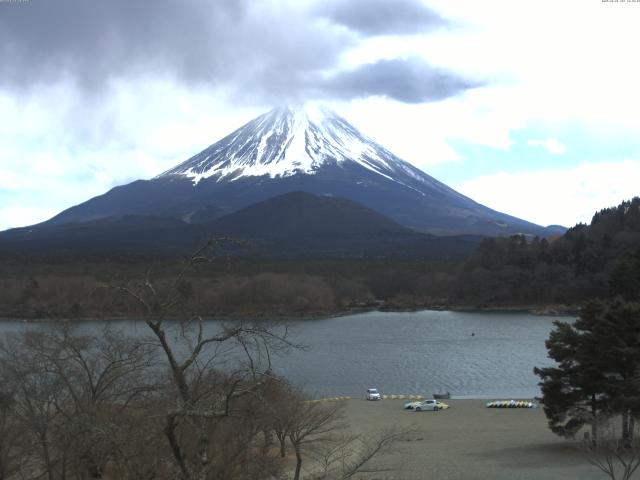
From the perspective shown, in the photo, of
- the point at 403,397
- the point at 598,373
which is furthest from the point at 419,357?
the point at 598,373

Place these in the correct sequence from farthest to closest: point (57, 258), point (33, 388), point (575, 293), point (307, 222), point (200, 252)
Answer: point (307, 222) → point (57, 258) → point (575, 293) → point (33, 388) → point (200, 252)

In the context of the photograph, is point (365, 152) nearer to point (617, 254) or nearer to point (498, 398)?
point (617, 254)

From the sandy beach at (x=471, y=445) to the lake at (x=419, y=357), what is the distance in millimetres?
2858

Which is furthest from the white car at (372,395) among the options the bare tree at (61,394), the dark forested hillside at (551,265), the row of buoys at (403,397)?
the dark forested hillside at (551,265)

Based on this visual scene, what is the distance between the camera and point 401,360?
3553 cm

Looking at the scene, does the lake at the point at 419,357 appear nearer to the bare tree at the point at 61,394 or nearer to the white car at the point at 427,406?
the white car at the point at 427,406

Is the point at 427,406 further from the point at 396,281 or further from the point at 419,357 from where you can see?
the point at 396,281

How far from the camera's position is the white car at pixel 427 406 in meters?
23.9

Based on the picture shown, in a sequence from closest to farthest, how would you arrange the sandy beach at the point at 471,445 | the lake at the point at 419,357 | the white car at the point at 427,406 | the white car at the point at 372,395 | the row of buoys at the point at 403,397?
the sandy beach at the point at 471,445 → the white car at the point at 427,406 → the white car at the point at 372,395 → the row of buoys at the point at 403,397 → the lake at the point at 419,357

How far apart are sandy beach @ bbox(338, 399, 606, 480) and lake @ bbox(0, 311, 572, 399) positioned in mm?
2858

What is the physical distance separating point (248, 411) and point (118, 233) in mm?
111022

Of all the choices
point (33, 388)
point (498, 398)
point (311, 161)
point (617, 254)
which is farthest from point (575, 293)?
point (311, 161)

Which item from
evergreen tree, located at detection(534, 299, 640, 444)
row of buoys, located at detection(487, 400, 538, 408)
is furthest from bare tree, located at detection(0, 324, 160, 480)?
row of buoys, located at detection(487, 400, 538, 408)

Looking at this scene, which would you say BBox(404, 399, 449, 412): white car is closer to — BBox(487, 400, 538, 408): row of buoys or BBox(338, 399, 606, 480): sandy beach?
BBox(338, 399, 606, 480): sandy beach
